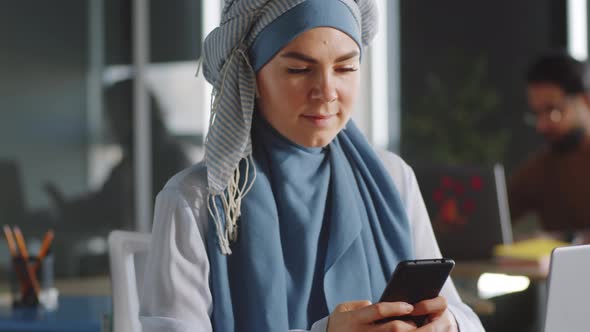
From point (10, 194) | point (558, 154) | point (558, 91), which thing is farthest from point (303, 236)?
point (10, 194)

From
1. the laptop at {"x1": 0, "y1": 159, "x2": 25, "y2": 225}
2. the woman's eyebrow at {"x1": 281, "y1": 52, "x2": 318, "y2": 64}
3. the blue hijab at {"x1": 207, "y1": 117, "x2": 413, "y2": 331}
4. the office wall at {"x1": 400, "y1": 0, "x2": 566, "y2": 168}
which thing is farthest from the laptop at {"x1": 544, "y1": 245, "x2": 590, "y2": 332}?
the office wall at {"x1": 400, "y1": 0, "x2": 566, "y2": 168}

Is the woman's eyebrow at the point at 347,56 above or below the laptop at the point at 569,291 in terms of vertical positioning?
above

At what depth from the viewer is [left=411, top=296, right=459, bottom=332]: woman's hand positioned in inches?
51.0

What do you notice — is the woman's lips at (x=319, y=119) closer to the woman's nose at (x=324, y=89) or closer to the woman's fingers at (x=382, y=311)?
the woman's nose at (x=324, y=89)

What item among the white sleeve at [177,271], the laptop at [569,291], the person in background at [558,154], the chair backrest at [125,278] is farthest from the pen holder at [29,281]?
the person in background at [558,154]

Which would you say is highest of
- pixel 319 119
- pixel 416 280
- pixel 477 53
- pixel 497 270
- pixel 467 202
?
pixel 477 53

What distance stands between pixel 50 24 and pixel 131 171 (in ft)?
3.31

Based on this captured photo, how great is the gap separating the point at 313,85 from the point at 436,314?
1.29 feet

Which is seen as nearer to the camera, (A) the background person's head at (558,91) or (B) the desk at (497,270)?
(B) the desk at (497,270)

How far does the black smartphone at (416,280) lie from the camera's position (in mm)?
1214

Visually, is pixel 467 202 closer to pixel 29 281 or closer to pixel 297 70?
pixel 29 281

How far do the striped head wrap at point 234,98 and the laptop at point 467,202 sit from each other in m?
1.49

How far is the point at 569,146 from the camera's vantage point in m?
3.82

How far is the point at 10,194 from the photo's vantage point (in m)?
5.14
